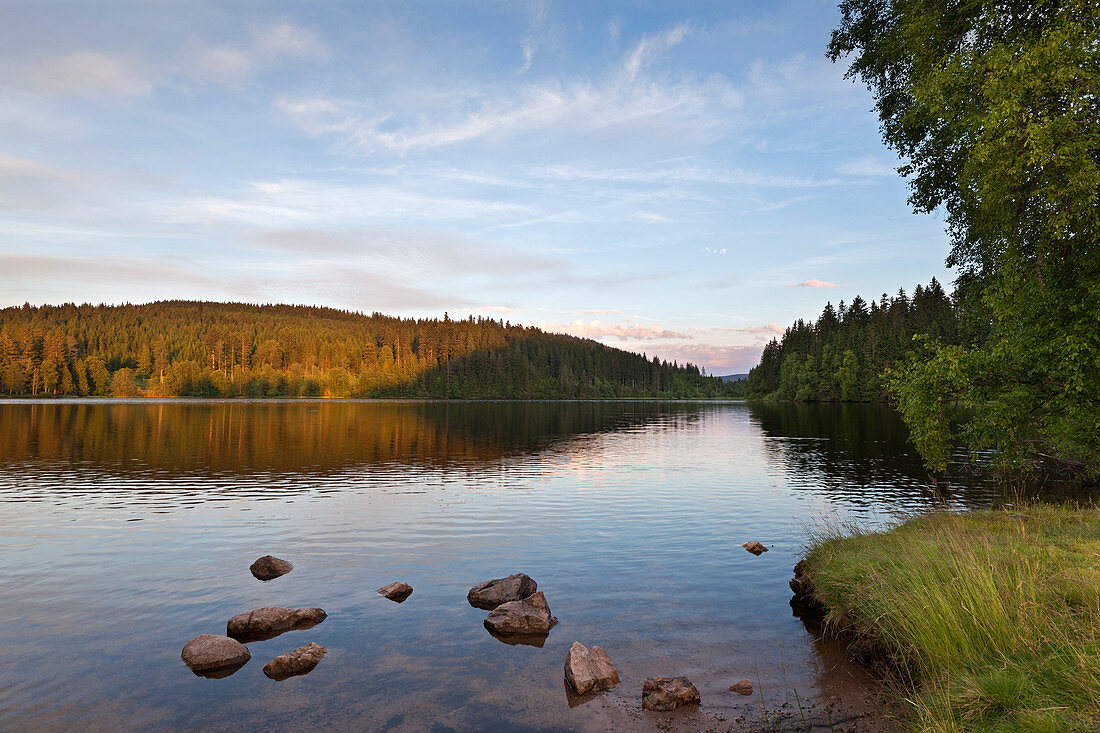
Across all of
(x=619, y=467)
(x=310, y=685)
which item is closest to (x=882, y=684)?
(x=310, y=685)

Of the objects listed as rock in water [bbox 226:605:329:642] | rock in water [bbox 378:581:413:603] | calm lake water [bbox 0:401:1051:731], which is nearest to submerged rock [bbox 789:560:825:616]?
calm lake water [bbox 0:401:1051:731]

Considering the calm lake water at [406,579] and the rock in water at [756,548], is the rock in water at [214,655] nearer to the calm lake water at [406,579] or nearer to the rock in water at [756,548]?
the calm lake water at [406,579]

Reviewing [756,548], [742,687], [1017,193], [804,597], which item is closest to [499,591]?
[742,687]

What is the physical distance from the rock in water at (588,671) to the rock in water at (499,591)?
4.63m

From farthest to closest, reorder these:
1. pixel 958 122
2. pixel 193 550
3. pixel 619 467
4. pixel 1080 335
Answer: pixel 619 467 → pixel 193 550 → pixel 958 122 → pixel 1080 335

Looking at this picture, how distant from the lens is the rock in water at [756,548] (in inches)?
925

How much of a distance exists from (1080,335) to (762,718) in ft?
48.9

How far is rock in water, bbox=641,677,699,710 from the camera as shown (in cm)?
1148

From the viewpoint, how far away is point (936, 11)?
21.8 metres

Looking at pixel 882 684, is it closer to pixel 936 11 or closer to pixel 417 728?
pixel 417 728

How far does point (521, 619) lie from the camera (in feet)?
51.8

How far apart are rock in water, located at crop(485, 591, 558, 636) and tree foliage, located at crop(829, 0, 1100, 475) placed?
14.2m

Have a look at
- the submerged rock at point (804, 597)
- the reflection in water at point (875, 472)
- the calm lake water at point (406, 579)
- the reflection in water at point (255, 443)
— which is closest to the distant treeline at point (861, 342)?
the reflection in water at point (875, 472)

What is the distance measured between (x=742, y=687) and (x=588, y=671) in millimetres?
3208
